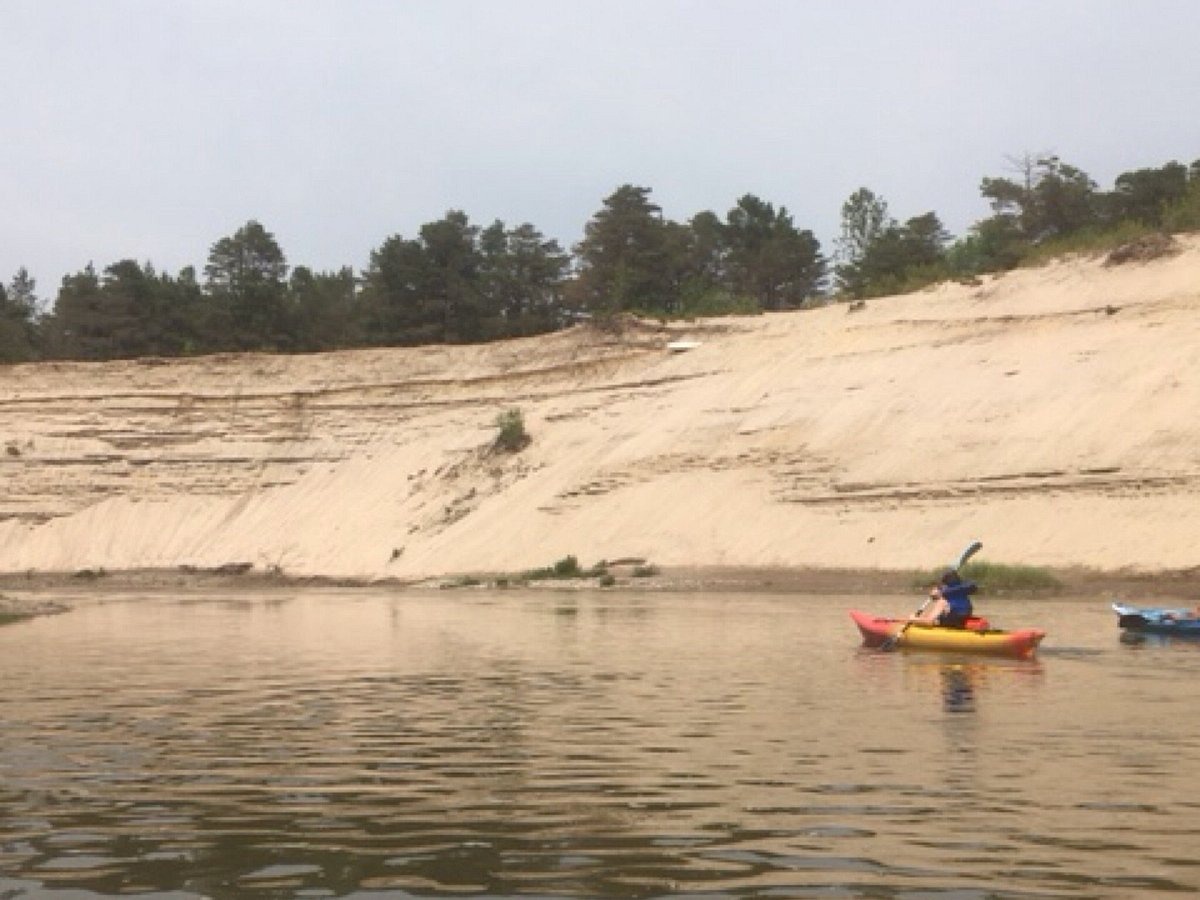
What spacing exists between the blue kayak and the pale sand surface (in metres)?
8.80

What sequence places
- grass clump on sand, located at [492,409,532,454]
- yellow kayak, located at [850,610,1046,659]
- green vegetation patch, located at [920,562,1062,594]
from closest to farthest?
yellow kayak, located at [850,610,1046,659] → green vegetation patch, located at [920,562,1062,594] → grass clump on sand, located at [492,409,532,454]

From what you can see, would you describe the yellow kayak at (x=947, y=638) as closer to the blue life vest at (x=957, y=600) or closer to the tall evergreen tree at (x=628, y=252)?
the blue life vest at (x=957, y=600)

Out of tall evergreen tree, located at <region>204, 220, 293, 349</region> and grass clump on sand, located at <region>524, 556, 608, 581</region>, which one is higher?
tall evergreen tree, located at <region>204, 220, 293, 349</region>

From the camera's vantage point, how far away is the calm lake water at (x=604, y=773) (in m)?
7.71

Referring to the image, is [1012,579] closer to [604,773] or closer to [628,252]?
[604,773]

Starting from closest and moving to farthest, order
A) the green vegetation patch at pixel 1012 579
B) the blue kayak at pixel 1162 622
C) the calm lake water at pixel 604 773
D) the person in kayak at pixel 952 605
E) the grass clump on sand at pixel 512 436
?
the calm lake water at pixel 604 773
the person in kayak at pixel 952 605
the blue kayak at pixel 1162 622
the green vegetation patch at pixel 1012 579
the grass clump on sand at pixel 512 436

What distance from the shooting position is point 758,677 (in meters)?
17.4

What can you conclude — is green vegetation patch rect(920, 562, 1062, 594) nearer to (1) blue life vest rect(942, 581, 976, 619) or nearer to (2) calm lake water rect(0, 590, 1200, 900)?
(2) calm lake water rect(0, 590, 1200, 900)

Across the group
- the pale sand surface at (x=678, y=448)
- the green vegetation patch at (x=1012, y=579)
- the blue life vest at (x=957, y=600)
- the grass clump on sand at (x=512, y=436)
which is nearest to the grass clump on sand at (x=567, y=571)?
the pale sand surface at (x=678, y=448)

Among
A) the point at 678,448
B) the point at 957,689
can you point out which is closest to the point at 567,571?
the point at 678,448

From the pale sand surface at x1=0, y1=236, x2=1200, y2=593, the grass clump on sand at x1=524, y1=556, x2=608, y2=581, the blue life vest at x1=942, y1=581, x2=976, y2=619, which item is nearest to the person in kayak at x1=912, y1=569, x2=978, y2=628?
the blue life vest at x1=942, y1=581, x2=976, y2=619

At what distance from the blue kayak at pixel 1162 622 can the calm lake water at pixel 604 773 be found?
700 mm

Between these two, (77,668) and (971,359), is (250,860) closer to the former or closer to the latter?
(77,668)

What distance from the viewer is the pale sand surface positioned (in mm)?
36625
